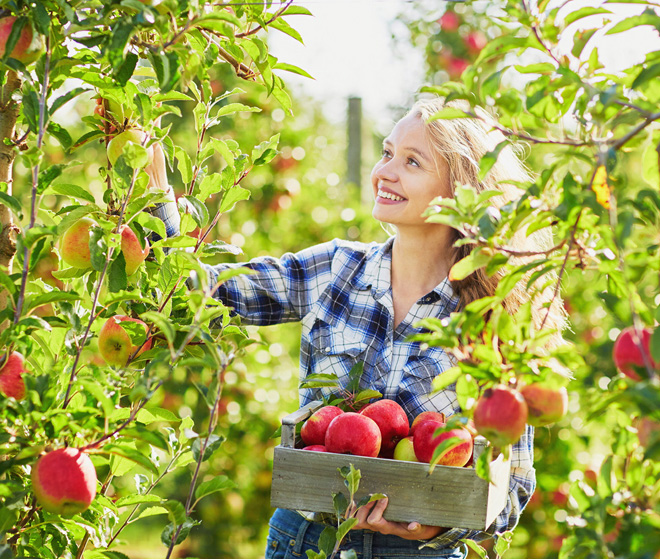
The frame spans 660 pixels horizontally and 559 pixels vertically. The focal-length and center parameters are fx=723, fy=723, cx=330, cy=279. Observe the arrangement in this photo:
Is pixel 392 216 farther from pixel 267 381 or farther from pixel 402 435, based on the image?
pixel 267 381

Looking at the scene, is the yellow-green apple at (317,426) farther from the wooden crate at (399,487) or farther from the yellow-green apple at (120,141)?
the yellow-green apple at (120,141)

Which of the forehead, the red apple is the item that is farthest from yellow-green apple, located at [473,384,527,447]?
the red apple

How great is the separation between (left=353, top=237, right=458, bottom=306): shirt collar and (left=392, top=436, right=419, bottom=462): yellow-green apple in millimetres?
423

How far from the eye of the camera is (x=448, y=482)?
1.17m

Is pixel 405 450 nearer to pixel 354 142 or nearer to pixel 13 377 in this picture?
pixel 13 377

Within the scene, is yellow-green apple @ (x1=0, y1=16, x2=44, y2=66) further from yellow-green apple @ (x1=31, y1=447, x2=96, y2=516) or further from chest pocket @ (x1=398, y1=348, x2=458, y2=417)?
chest pocket @ (x1=398, y1=348, x2=458, y2=417)

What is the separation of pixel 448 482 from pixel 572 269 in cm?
44

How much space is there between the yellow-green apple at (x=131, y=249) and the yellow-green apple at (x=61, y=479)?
0.99 ft

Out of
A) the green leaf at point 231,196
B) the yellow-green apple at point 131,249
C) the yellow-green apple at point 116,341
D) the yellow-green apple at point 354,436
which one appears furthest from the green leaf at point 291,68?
the yellow-green apple at point 354,436

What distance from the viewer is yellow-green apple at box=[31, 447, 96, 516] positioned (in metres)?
0.86

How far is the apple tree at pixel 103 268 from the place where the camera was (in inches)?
34.7

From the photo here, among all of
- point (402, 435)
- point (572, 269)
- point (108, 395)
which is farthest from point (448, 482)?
point (108, 395)

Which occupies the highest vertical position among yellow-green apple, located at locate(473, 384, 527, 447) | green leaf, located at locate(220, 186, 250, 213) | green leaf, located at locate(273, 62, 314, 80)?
green leaf, located at locate(273, 62, 314, 80)

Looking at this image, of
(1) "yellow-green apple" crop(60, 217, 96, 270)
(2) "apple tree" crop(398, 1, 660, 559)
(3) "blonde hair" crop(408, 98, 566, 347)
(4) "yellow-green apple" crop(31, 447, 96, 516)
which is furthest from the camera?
(3) "blonde hair" crop(408, 98, 566, 347)
